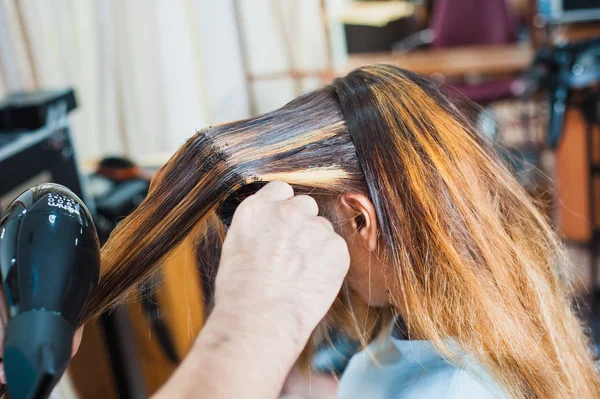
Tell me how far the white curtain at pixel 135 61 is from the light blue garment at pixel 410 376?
4.57 feet

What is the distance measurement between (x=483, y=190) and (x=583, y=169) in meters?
1.99

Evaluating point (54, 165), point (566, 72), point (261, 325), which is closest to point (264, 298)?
point (261, 325)

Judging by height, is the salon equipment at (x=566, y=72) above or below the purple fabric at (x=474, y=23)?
below

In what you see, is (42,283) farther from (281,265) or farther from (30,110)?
(30,110)

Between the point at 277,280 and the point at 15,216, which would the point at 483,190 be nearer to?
the point at 277,280

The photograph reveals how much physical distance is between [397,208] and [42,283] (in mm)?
381

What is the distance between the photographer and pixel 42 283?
0.47m

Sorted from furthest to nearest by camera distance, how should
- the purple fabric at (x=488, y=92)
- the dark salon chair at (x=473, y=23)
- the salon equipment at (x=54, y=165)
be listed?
1. the dark salon chair at (x=473, y=23)
2. the purple fabric at (x=488, y=92)
3. the salon equipment at (x=54, y=165)

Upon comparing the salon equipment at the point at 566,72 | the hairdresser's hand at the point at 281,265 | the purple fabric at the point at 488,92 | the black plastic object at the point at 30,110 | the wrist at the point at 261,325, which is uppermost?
the black plastic object at the point at 30,110

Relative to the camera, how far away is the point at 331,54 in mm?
2502

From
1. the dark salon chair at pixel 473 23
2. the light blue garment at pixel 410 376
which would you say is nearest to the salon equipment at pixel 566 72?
Result: the dark salon chair at pixel 473 23

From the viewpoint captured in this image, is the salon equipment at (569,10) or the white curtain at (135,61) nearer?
the white curtain at (135,61)

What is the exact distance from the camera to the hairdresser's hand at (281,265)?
20.0 inches

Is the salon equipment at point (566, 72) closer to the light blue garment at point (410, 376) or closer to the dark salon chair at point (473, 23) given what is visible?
the dark salon chair at point (473, 23)
